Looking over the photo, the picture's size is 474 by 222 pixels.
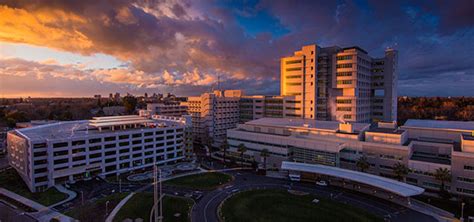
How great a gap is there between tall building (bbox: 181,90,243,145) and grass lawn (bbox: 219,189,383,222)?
Answer: 5775 centimetres

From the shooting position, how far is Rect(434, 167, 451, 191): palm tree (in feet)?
193

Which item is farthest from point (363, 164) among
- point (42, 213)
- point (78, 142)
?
point (78, 142)

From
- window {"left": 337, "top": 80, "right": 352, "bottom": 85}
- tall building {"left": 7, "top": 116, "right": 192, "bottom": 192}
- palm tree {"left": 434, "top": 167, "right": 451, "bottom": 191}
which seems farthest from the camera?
window {"left": 337, "top": 80, "right": 352, "bottom": 85}

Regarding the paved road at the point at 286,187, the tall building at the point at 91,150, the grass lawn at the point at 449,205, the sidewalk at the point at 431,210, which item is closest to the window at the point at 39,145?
the tall building at the point at 91,150

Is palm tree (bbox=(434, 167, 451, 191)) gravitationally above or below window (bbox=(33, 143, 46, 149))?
below

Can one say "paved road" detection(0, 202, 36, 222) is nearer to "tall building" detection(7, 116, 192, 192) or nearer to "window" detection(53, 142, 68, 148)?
"tall building" detection(7, 116, 192, 192)

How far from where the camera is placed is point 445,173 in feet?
193

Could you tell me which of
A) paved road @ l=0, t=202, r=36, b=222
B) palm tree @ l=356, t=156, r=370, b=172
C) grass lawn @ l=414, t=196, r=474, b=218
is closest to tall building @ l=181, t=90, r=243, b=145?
palm tree @ l=356, t=156, r=370, b=172

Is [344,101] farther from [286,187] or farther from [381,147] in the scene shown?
[286,187]

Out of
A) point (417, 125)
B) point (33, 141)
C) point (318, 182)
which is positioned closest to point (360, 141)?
→ point (318, 182)

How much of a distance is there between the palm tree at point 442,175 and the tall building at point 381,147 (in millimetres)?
1549

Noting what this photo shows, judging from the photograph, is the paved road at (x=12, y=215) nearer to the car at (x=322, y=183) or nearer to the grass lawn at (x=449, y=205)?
the car at (x=322, y=183)

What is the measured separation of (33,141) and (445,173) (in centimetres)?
10295

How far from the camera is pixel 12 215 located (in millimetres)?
52188
